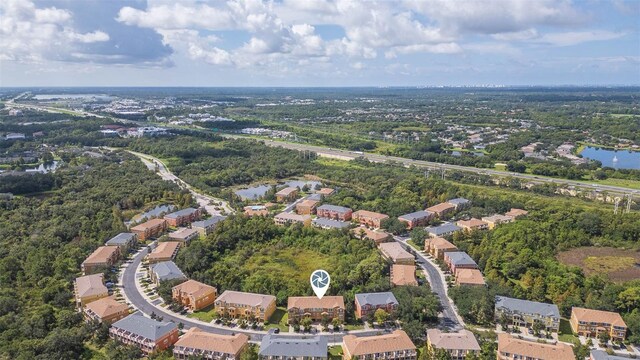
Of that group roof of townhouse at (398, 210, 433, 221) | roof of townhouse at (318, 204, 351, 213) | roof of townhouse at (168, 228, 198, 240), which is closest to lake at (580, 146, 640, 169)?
roof of townhouse at (398, 210, 433, 221)

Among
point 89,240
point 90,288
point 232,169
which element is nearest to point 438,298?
point 90,288

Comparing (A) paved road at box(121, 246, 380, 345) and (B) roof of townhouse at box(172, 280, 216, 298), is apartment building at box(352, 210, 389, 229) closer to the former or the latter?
(A) paved road at box(121, 246, 380, 345)

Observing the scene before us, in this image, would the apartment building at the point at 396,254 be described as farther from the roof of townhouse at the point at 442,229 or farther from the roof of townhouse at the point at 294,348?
the roof of townhouse at the point at 294,348

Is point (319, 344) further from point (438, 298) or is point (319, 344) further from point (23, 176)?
point (23, 176)

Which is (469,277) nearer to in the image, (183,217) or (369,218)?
(369,218)

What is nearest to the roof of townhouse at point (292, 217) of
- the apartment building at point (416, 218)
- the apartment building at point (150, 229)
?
the apartment building at point (416, 218)

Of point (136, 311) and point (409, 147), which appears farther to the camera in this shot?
point (409, 147)

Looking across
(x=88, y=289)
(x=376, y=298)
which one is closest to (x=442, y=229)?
(x=376, y=298)
